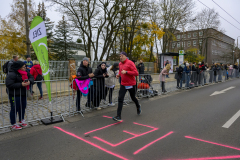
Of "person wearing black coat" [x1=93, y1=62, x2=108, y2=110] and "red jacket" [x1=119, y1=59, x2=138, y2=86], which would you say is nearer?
"red jacket" [x1=119, y1=59, x2=138, y2=86]

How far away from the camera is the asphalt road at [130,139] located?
3.18 metres

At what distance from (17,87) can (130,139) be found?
9.50 ft

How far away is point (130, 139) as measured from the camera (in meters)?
3.83

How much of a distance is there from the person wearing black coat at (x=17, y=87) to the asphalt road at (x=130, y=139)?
49 cm

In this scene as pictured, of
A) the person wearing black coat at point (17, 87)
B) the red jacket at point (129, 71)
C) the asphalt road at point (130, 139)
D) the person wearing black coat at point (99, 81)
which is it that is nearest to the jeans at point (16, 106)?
the person wearing black coat at point (17, 87)

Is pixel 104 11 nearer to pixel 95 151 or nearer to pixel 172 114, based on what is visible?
pixel 172 114

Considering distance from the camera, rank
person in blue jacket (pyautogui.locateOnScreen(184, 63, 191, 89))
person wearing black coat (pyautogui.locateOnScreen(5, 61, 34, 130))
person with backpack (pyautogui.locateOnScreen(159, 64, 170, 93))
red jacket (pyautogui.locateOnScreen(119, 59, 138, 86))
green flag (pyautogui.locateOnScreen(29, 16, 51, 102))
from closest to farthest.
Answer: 1. person wearing black coat (pyautogui.locateOnScreen(5, 61, 34, 130))
2. green flag (pyautogui.locateOnScreen(29, 16, 51, 102))
3. red jacket (pyautogui.locateOnScreen(119, 59, 138, 86))
4. person with backpack (pyautogui.locateOnScreen(159, 64, 170, 93))
5. person in blue jacket (pyautogui.locateOnScreen(184, 63, 191, 89))

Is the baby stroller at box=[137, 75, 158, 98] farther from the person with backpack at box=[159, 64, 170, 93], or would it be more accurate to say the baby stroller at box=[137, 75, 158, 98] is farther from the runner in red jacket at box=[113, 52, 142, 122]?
the runner in red jacket at box=[113, 52, 142, 122]

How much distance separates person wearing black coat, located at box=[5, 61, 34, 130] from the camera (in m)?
4.27

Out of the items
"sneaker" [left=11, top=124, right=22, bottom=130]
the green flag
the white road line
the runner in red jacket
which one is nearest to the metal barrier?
"sneaker" [left=11, top=124, right=22, bottom=130]

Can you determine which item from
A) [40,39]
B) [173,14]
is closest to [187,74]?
[40,39]

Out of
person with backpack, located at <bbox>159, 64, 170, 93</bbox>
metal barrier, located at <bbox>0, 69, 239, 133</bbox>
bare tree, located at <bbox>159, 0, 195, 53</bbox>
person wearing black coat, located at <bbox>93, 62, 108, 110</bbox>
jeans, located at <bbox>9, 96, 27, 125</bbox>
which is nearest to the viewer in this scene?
jeans, located at <bbox>9, 96, 27, 125</bbox>

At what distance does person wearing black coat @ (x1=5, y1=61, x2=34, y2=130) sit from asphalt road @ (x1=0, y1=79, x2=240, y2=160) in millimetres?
491

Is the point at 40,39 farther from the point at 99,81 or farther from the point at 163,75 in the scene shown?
the point at 163,75
